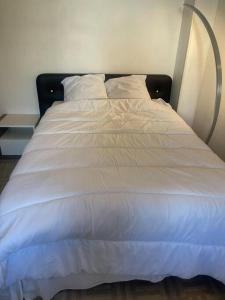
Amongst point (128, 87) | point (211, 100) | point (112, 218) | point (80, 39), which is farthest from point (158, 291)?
point (80, 39)

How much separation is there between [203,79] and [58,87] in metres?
1.70

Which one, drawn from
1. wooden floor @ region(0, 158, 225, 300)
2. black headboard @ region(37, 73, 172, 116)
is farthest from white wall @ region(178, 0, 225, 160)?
wooden floor @ region(0, 158, 225, 300)

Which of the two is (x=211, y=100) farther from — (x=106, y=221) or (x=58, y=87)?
(x=106, y=221)

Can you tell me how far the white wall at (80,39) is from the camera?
2.55 m

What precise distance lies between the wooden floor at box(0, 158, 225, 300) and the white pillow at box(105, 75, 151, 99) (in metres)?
1.82

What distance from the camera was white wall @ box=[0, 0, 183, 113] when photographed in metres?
2.55

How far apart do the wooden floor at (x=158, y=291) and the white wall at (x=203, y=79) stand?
156cm

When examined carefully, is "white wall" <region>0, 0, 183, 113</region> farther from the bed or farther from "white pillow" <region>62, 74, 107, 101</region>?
the bed

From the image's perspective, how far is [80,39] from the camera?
2.68m

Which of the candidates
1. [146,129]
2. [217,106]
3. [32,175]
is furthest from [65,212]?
[217,106]

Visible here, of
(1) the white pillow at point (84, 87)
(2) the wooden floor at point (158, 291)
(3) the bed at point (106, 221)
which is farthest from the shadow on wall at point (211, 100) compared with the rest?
(2) the wooden floor at point (158, 291)

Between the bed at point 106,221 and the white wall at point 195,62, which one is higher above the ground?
the white wall at point 195,62

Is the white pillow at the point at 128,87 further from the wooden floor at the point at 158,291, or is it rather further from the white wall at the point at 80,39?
the wooden floor at the point at 158,291

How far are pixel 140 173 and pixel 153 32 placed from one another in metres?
2.03
